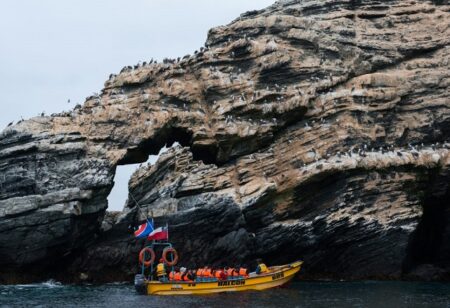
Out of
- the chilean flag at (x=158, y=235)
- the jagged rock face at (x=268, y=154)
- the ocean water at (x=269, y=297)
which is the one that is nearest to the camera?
the ocean water at (x=269, y=297)

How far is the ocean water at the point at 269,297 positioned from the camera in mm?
39531

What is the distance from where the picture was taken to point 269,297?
43031mm

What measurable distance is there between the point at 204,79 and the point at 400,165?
773 inches

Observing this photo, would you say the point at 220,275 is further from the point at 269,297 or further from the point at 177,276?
the point at 269,297

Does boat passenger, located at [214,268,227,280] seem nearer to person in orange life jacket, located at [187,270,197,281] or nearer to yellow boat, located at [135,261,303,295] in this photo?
yellow boat, located at [135,261,303,295]

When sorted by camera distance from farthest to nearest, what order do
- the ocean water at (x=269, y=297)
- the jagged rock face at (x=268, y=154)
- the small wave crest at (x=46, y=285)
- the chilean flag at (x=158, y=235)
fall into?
the jagged rock face at (x=268, y=154)
the small wave crest at (x=46, y=285)
the chilean flag at (x=158, y=235)
the ocean water at (x=269, y=297)

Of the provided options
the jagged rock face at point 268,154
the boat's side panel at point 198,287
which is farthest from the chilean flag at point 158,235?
the jagged rock face at point 268,154

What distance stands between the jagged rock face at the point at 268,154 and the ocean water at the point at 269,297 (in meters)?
4.66

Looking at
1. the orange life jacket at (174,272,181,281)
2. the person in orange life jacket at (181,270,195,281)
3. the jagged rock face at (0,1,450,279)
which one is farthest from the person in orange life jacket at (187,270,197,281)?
the jagged rock face at (0,1,450,279)

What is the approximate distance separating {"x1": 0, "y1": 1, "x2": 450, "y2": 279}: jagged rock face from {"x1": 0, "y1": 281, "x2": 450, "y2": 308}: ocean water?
4659 millimetres

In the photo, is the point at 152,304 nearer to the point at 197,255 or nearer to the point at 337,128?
the point at 197,255

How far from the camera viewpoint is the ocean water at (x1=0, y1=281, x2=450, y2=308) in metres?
→ 39.5

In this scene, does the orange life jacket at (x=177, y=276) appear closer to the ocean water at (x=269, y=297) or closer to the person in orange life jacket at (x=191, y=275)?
the person in orange life jacket at (x=191, y=275)

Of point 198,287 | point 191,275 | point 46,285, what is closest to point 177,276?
point 191,275
